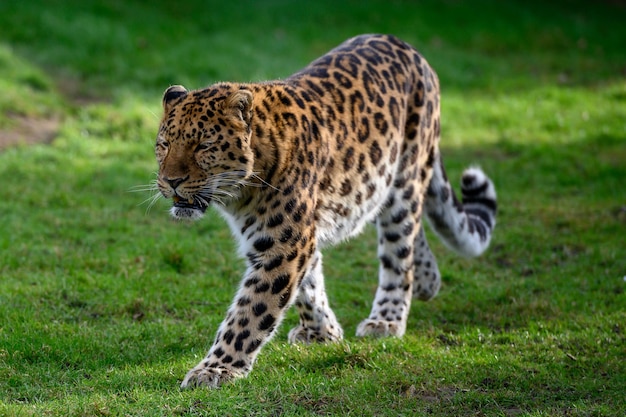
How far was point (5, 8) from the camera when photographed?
737 inches

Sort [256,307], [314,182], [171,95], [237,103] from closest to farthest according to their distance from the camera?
[237,103]
[256,307]
[171,95]
[314,182]

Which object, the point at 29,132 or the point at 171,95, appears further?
the point at 29,132

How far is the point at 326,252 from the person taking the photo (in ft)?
36.8

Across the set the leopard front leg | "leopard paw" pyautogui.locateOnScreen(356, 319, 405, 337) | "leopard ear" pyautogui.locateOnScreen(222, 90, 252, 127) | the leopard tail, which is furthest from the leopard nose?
the leopard tail

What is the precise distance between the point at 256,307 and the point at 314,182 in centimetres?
108

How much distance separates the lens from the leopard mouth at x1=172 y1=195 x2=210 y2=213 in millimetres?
6922

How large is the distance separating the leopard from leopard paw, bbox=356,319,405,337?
0.04 feet

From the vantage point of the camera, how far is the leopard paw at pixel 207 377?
22.2 ft

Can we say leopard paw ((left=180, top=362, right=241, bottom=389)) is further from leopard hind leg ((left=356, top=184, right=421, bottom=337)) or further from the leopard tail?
the leopard tail

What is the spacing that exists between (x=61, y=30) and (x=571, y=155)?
9.35 metres

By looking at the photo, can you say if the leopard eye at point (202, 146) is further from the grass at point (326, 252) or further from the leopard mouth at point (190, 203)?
the grass at point (326, 252)

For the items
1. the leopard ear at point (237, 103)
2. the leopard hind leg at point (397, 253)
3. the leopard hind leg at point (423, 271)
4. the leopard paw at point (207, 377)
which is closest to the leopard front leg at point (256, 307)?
the leopard paw at point (207, 377)

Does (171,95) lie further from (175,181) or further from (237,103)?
(175,181)

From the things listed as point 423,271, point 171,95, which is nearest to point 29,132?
point 423,271
